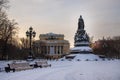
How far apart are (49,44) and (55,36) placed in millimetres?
17579

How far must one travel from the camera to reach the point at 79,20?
347 feet

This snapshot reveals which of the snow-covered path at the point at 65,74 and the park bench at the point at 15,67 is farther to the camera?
the park bench at the point at 15,67

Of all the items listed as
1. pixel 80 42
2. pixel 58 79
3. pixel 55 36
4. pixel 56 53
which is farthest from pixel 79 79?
pixel 55 36

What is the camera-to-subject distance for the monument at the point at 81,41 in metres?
96.0

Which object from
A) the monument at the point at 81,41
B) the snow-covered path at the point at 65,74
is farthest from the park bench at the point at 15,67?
the monument at the point at 81,41

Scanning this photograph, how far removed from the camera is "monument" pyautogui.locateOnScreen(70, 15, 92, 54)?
96.0m

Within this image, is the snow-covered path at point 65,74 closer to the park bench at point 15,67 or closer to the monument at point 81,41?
the park bench at point 15,67

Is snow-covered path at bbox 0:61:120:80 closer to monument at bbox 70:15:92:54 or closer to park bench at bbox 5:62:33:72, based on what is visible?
park bench at bbox 5:62:33:72

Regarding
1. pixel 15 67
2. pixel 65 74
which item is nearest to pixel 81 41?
pixel 15 67

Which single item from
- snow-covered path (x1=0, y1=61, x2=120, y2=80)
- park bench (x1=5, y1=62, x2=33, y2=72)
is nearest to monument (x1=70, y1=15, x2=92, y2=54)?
park bench (x1=5, y1=62, x2=33, y2=72)

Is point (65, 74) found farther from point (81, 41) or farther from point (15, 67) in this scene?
point (81, 41)

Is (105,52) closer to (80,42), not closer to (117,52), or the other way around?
(117,52)

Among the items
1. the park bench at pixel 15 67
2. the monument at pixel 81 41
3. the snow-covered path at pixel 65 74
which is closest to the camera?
the snow-covered path at pixel 65 74

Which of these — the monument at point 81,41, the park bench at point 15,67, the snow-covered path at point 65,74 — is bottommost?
the snow-covered path at point 65,74
